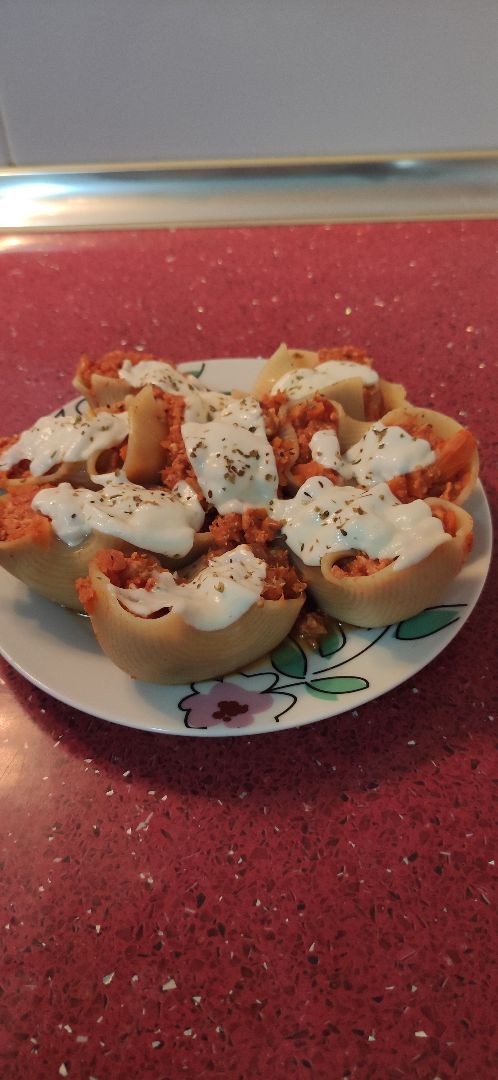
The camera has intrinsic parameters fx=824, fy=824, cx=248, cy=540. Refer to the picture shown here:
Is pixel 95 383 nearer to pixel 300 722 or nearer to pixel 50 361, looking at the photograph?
pixel 50 361

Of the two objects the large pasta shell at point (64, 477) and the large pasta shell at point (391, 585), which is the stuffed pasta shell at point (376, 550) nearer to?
the large pasta shell at point (391, 585)

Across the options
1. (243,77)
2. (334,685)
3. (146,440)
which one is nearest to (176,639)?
(334,685)

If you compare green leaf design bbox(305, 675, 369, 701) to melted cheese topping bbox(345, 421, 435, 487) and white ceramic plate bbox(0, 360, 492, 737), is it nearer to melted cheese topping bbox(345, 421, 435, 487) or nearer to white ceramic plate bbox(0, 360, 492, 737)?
white ceramic plate bbox(0, 360, 492, 737)

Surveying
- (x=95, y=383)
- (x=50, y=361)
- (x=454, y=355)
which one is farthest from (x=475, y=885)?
(x=50, y=361)

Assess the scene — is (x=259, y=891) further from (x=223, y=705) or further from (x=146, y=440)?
(x=146, y=440)

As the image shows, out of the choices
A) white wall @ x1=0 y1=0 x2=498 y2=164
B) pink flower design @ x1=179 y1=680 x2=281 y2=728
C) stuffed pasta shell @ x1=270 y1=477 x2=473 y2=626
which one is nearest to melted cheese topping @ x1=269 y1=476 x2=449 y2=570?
stuffed pasta shell @ x1=270 y1=477 x2=473 y2=626
